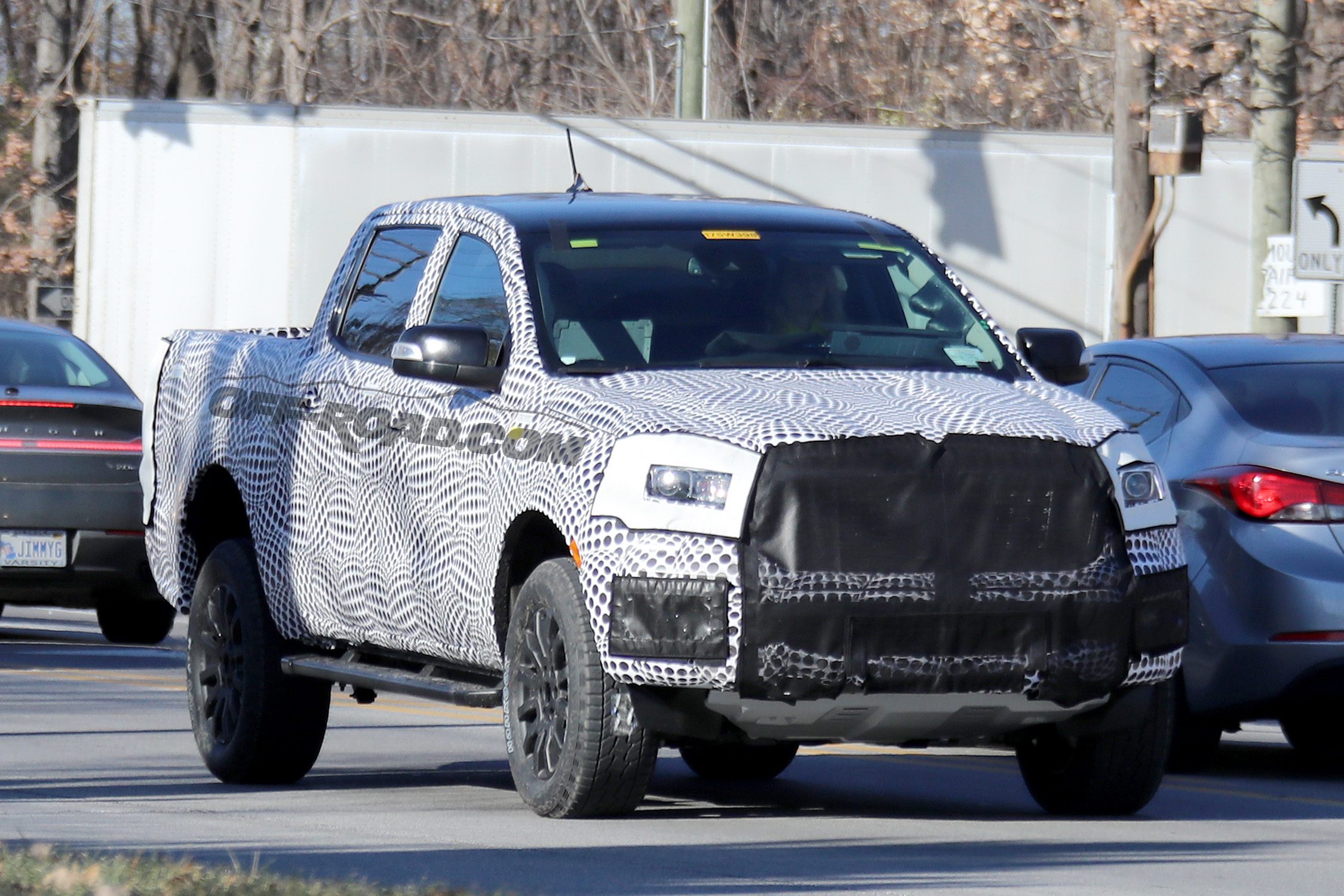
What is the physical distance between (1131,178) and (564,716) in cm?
1540

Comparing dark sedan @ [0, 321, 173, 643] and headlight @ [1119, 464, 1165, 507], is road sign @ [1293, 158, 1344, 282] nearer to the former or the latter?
dark sedan @ [0, 321, 173, 643]

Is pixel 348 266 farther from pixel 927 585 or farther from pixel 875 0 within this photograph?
pixel 875 0

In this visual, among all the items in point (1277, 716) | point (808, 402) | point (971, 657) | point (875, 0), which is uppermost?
point (875, 0)

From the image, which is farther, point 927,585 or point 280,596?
point 280,596

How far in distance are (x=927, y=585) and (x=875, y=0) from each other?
35.2m

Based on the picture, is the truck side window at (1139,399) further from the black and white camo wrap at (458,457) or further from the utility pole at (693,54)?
the utility pole at (693,54)

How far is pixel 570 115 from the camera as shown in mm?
24359

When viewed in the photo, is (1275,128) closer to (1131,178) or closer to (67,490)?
(1131,178)

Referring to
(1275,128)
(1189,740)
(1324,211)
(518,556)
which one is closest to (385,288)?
(518,556)

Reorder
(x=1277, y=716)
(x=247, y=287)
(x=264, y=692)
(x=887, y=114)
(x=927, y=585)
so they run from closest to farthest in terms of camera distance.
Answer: (x=927, y=585) < (x=264, y=692) < (x=1277, y=716) < (x=247, y=287) < (x=887, y=114)

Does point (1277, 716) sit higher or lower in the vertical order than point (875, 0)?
lower

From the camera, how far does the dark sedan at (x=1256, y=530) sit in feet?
29.6

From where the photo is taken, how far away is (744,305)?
815 cm

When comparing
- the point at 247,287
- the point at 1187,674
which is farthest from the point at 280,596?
the point at 247,287
